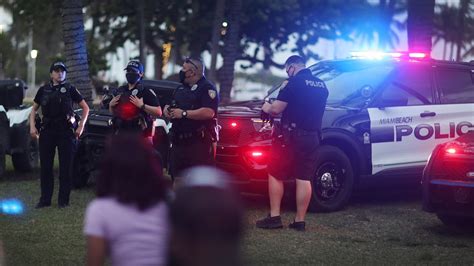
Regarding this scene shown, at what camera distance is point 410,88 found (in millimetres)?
9414

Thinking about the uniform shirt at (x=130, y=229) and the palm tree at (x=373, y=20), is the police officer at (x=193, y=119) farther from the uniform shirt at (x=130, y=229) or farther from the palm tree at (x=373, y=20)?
the palm tree at (x=373, y=20)

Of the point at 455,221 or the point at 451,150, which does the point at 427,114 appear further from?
the point at 451,150

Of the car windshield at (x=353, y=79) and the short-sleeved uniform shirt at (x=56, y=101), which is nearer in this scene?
the short-sleeved uniform shirt at (x=56, y=101)

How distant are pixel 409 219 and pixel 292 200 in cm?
133

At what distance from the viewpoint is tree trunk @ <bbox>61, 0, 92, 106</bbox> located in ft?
42.6

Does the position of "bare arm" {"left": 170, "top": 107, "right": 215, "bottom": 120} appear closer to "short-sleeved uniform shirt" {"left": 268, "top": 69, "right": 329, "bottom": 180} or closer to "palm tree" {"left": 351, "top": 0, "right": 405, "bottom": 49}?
"short-sleeved uniform shirt" {"left": 268, "top": 69, "right": 329, "bottom": 180}

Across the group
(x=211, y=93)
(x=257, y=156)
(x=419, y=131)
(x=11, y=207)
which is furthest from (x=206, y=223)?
(x=419, y=131)

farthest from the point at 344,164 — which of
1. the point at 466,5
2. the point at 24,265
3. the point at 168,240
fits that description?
the point at 466,5

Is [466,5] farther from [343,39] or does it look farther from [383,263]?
[383,263]

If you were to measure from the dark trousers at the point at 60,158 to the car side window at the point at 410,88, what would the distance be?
11.6 ft

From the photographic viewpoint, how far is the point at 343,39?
35594 millimetres

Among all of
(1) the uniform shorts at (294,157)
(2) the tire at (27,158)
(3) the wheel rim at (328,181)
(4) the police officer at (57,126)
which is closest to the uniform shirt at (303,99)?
(1) the uniform shorts at (294,157)

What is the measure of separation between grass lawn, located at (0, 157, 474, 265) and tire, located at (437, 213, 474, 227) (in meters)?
0.08

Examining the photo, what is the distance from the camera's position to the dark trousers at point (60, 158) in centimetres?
869
